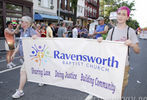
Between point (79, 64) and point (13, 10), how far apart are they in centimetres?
1645

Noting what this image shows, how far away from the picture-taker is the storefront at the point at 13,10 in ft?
52.4

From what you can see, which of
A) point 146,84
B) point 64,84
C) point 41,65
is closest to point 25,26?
point 41,65

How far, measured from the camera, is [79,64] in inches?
119

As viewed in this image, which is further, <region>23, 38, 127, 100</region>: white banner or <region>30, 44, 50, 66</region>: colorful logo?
<region>30, 44, 50, 66</region>: colorful logo

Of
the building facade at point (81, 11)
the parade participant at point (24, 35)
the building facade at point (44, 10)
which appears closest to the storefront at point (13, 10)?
the building facade at point (44, 10)

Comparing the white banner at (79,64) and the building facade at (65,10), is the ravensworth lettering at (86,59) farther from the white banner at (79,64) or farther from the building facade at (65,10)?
the building facade at (65,10)

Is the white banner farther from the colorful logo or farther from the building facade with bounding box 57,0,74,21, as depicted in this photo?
the building facade with bounding box 57,0,74,21

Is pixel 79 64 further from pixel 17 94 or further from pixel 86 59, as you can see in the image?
pixel 17 94

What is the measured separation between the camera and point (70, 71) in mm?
3152

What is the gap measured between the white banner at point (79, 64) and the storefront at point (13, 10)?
14191 millimetres

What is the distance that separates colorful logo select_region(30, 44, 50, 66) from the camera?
11.1ft

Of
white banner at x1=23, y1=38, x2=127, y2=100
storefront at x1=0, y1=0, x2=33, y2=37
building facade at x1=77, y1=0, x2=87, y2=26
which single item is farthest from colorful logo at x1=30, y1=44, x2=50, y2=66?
building facade at x1=77, y1=0, x2=87, y2=26

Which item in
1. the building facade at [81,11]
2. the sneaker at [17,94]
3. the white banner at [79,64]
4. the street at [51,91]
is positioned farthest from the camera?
the building facade at [81,11]

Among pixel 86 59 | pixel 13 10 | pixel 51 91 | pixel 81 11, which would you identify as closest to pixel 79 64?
pixel 86 59
